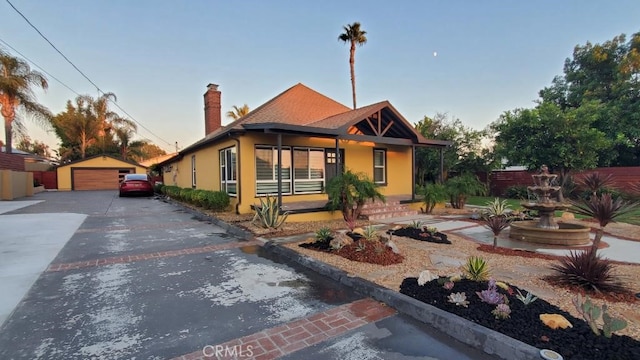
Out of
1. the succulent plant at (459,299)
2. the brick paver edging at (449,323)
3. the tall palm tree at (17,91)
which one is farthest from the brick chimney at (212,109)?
the succulent plant at (459,299)

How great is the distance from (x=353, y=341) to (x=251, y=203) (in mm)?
8420

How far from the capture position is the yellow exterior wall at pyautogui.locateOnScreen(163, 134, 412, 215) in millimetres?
10586

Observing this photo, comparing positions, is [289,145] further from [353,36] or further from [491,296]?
[353,36]

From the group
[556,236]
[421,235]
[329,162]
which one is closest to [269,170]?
[329,162]

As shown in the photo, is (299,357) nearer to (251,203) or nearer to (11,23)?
(251,203)

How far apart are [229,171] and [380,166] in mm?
6890

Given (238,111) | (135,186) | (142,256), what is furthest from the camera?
(238,111)

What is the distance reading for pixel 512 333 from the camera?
8.73 feet

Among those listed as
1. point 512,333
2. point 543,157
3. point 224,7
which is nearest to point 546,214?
point 512,333

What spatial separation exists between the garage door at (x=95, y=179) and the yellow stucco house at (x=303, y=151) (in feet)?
62.9

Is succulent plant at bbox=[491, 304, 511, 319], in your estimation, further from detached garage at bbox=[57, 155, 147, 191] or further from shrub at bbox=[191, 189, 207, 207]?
detached garage at bbox=[57, 155, 147, 191]

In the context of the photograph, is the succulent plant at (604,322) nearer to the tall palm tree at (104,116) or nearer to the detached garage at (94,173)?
the detached garage at (94,173)

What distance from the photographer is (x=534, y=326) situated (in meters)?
2.75

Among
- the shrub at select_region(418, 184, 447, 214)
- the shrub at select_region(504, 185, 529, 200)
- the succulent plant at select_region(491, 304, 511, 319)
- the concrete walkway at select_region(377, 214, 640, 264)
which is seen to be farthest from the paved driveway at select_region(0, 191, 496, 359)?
the shrub at select_region(504, 185, 529, 200)
